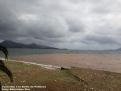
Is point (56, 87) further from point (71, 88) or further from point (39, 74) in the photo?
point (39, 74)

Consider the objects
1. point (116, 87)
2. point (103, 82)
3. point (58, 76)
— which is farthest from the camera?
point (58, 76)

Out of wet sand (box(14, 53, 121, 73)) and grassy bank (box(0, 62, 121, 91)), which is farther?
wet sand (box(14, 53, 121, 73))

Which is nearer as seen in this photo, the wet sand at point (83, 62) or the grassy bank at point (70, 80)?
the grassy bank at point (70, 80)

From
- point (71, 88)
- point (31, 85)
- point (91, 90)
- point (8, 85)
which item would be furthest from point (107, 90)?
point (8, 85)

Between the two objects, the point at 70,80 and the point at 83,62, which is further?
the point at 83,62

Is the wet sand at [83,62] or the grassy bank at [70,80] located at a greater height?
the wet sand at [83,62]

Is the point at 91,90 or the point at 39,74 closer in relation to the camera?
the point at 91,90

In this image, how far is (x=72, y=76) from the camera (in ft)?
120

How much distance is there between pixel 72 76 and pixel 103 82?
16.5 ft

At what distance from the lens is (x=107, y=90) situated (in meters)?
29.1

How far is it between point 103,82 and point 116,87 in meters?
2.71

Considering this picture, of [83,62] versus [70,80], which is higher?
[83,62]

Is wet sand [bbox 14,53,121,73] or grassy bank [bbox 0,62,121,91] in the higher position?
wet sand [bbox 14,53,121,73]

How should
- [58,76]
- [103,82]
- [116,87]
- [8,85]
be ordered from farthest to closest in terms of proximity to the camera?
1. [58,76]
2. [103,82]
3. [116,87]
4. [8,85]
